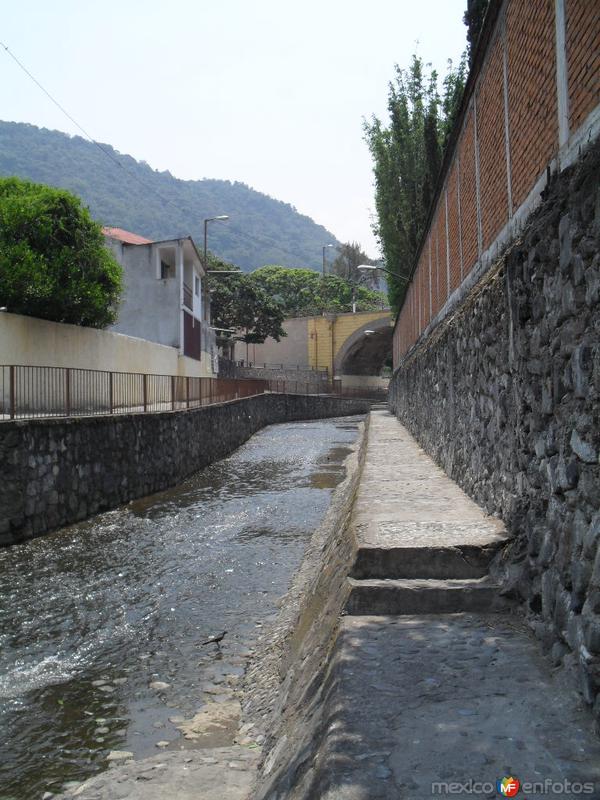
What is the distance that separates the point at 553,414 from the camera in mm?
3131

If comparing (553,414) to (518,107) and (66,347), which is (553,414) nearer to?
(518,107)

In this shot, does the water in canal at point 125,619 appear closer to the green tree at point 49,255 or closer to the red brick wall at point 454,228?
the red brick wall at point 454,228

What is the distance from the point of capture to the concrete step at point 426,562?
12.4 feet

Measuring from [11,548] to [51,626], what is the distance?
292 cm

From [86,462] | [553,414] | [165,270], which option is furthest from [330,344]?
[553,414]

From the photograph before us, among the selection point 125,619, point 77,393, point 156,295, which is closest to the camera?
point 125,619

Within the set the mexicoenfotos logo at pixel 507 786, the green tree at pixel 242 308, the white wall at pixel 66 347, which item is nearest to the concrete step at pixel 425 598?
the mexicoenfotos logo at pixel 507 786

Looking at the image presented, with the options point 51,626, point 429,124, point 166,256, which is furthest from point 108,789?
point 166,256

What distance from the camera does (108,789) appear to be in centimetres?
339

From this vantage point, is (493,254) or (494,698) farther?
(493,254)

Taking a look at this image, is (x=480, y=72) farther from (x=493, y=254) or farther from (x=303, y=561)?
(x=303, y=561)

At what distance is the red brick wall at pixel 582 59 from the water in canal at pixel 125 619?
409cm

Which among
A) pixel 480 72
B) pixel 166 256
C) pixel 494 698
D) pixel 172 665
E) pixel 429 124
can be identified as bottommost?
pixel 172 665

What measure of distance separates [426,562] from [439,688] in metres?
1.13
